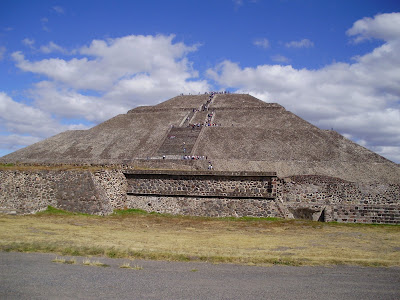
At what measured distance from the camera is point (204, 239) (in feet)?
36.7

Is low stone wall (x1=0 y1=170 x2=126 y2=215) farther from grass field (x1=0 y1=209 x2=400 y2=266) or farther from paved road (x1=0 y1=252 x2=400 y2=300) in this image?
paved road (x1=0 y1=252 x2=400 y2=300)

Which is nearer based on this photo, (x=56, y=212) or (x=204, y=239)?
(x=204, y=239)

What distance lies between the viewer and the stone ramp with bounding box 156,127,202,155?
3672 centimetres

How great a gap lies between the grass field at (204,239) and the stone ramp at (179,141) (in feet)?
66.8

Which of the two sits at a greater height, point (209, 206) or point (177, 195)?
point (177, 195)

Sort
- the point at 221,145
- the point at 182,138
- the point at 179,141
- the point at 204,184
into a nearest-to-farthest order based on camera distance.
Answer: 1. the point at 204,184
2. the point at 221,145
3. the point at 179,141
4. the point at 182,138

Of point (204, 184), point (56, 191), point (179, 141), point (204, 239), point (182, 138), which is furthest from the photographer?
point (182, 138)

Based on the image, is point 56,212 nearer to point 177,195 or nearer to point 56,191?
point 56,191

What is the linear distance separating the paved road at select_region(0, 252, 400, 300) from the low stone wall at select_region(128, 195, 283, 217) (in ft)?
27.8

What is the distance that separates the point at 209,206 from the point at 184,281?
1061cm

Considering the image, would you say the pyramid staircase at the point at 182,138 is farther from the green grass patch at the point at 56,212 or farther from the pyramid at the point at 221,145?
the green grass patch at the point at 56,212

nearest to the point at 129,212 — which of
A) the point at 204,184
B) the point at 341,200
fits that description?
the point at 204,184

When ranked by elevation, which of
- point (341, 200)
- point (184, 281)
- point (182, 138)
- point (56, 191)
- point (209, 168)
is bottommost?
point (184, 281)

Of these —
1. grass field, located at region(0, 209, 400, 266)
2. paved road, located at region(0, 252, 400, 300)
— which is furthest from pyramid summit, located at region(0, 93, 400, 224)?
paved road, located at region(0, 252, 400, 300)
